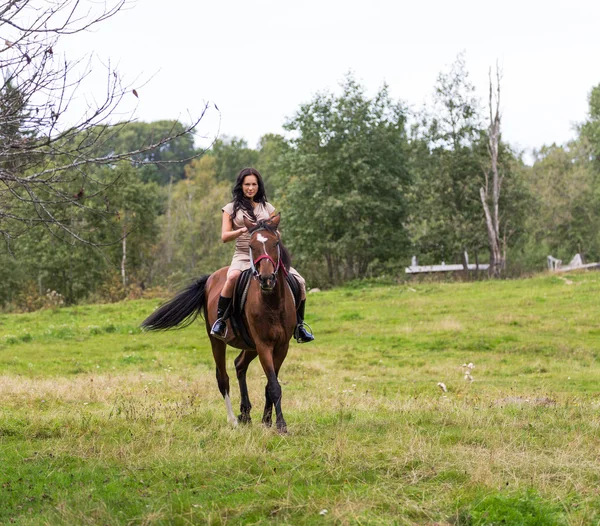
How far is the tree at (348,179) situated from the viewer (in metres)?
44.6

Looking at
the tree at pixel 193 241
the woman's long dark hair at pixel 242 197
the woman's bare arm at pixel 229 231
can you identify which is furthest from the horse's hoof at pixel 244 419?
the tree at pixel 193 241

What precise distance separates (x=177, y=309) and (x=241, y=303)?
199 cm

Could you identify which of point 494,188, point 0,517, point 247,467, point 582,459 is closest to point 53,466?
point 0,517

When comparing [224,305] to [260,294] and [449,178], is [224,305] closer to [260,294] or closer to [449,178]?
[260,294]

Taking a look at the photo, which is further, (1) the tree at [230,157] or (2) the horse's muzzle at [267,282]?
(1) the tree at [230,157]

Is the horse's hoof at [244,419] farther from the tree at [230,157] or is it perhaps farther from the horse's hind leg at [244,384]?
the tree at [230,157]

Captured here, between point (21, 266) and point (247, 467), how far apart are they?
45826mm

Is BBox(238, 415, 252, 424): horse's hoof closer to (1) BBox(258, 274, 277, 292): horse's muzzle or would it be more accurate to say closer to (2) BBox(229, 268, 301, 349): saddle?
(2) BBox(229, 268, 301, 349): saddle

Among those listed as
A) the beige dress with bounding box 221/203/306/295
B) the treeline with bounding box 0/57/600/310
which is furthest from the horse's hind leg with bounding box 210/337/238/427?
the treeline with bounding box 0/57/600/310

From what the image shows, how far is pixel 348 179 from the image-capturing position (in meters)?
45.9

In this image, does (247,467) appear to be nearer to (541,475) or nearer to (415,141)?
(541,475)

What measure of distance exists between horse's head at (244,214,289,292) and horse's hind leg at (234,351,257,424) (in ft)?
6.72

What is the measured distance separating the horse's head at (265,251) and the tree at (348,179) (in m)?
35.4

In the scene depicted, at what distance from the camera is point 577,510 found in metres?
5.39
